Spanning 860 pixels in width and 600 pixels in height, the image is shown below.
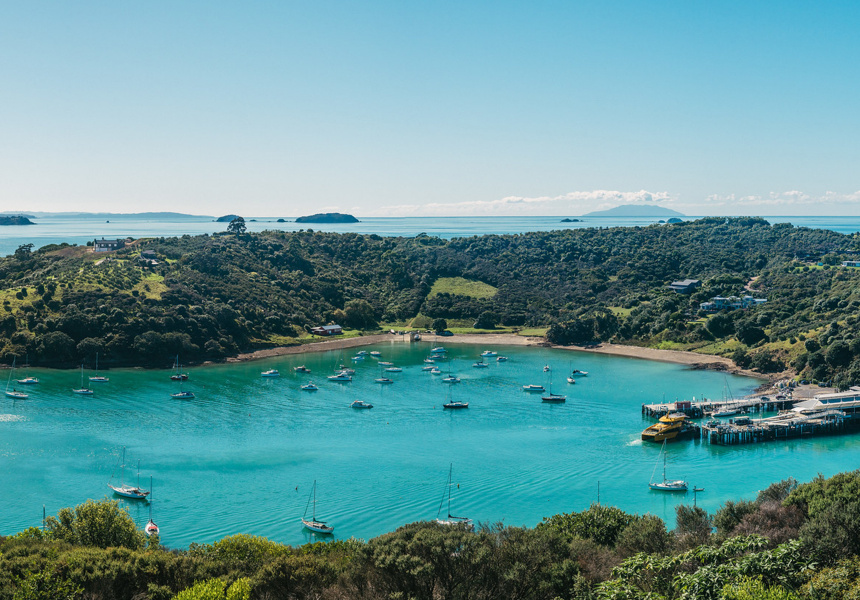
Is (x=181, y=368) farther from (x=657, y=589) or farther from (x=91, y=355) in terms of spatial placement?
(x=657, y=589)

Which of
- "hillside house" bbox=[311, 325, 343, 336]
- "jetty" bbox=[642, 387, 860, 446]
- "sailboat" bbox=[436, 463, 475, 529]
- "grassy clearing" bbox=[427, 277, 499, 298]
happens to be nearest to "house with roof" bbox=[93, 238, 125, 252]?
"hillside house" bbox=[311, 325, 343, 336]

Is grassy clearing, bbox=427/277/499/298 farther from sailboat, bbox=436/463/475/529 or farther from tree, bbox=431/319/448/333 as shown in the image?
sailboat, bbox=436/463/475/529

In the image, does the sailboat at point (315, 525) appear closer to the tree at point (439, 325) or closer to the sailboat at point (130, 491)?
the sailboat at point (130, 491)

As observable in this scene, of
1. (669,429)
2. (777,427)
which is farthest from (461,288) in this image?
(777,427)

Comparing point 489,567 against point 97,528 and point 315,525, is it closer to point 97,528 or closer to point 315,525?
point 315,525

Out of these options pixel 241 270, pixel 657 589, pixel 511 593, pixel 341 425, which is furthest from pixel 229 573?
pixel 241 270

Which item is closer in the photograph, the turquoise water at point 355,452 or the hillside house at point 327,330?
the turquoise water at point 355,452

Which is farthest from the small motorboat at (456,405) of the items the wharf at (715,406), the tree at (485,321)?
the tree at (485,321)
